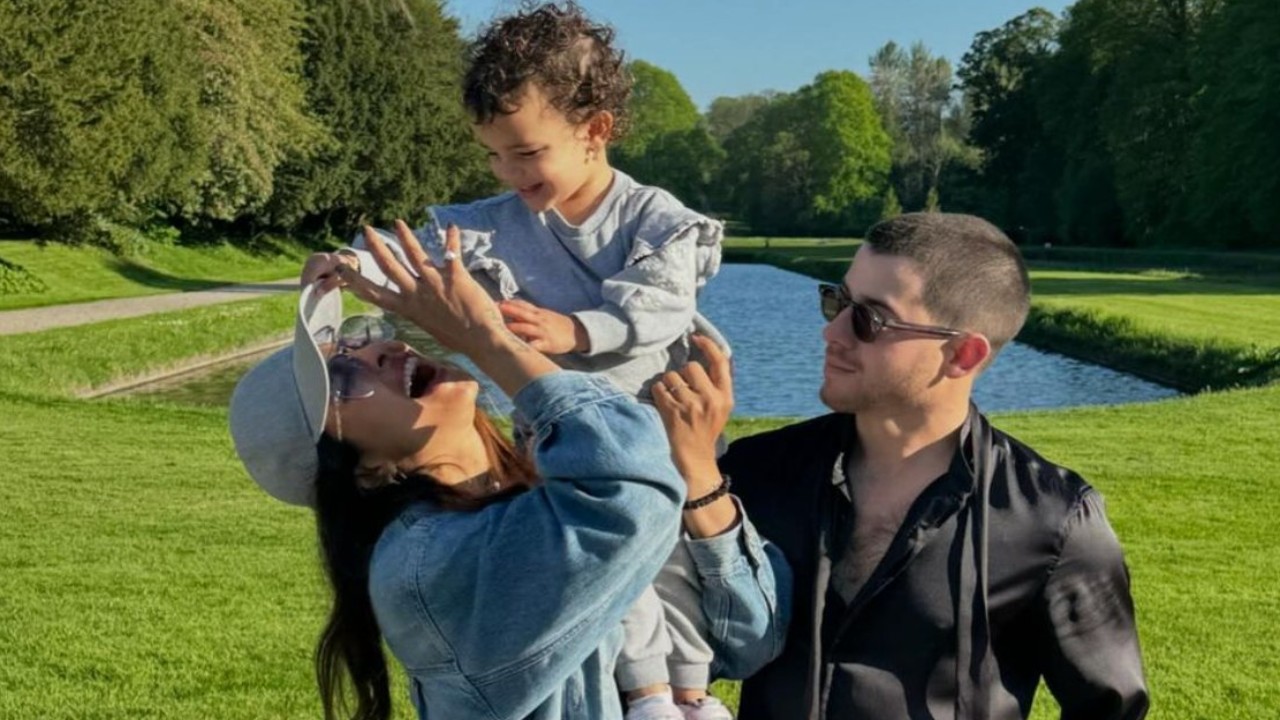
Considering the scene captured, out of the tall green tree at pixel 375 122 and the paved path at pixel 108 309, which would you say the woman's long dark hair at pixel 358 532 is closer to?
the paved path at pixel 108 309

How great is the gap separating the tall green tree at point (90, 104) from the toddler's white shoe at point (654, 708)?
973 inches

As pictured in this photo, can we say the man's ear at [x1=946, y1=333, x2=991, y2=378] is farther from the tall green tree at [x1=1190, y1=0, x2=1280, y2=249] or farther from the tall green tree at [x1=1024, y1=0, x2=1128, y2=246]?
the tall green tree at [x1=1024, y1=0, x2=1128, y2=246]

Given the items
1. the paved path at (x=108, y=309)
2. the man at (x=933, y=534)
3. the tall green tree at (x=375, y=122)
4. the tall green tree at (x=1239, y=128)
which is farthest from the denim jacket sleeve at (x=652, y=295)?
the tall green tree at (x=1239, y=128)

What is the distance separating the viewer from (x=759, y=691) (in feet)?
7.06

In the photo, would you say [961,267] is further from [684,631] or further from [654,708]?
[654,708]

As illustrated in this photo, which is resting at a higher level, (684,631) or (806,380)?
(684,631)

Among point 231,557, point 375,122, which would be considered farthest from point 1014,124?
point 231,557

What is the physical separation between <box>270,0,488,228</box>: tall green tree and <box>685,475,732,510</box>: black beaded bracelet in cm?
4318

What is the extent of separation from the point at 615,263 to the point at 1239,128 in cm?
5018

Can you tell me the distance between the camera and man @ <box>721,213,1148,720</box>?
6.71 ft

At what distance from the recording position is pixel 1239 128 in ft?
157

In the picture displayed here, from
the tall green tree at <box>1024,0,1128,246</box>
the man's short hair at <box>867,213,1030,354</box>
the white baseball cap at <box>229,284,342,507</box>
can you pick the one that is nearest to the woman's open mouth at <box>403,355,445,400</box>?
the white baseball cap at <box>229,284,342,507</box>

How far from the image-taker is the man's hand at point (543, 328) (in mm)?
2119

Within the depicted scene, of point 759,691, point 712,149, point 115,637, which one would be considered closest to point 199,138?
point 115,637
